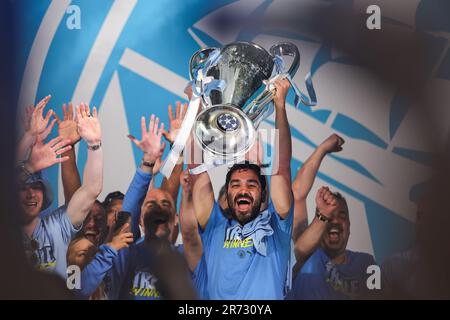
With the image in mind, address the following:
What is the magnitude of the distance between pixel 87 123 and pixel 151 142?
360 millimetres

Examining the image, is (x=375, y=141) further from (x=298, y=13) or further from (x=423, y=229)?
(x=298, y=13)

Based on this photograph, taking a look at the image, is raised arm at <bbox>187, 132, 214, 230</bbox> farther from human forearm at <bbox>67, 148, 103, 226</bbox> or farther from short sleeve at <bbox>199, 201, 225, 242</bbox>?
human forearm at <bbox>67, 148, 103, 226</bbox>

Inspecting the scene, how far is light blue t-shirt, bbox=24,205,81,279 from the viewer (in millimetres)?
3266

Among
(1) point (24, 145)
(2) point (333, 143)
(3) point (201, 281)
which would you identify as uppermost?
(2) point (333, 143)

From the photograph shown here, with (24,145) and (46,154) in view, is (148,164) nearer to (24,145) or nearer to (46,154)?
(46,154)

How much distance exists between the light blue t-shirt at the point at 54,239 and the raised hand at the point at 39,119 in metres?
0.44

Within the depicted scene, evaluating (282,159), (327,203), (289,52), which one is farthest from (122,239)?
(289,52)

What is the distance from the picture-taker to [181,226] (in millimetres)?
3258

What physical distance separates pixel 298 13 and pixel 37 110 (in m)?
1.49

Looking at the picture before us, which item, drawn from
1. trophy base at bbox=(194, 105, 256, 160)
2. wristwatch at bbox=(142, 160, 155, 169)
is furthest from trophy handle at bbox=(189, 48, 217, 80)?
wristwatch at bbox=(142, 160, 155, 169)

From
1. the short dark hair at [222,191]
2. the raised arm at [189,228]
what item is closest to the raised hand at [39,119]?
the raised arm at [189,228]

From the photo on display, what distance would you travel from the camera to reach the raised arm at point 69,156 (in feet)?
10.8

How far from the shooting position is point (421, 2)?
3.24 metres

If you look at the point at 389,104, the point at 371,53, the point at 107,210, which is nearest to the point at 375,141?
the point at 389,104
